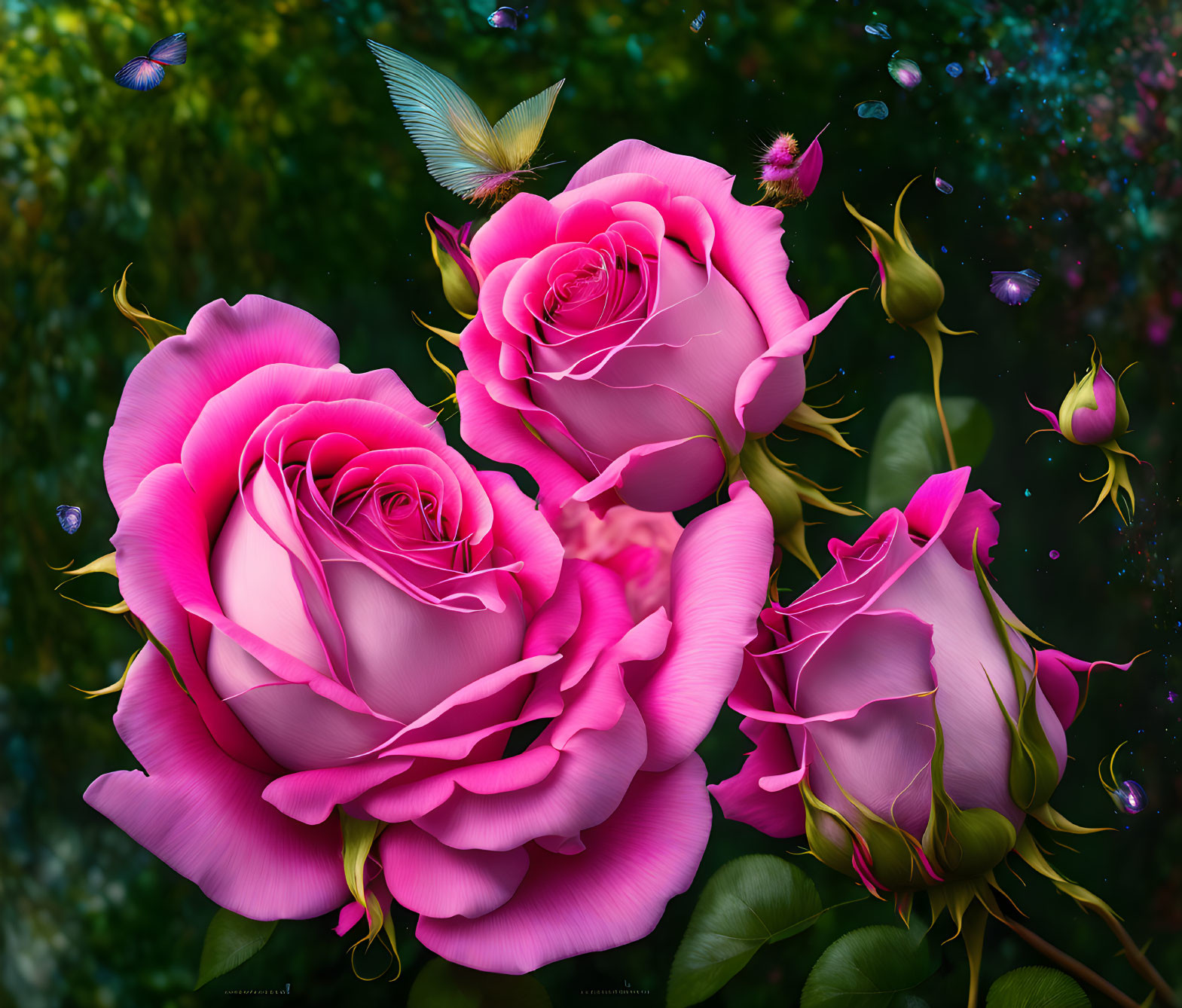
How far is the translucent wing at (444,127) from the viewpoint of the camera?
1.68 ft

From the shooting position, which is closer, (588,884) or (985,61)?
(588,884)

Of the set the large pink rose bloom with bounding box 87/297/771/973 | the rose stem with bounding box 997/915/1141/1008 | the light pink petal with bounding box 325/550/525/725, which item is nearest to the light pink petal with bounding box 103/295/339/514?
the large pink rose bloom with bounding box 87/297/771/973

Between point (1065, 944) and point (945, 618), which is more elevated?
point (945, 618)

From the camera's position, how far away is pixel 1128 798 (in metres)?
0.51

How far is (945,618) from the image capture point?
17.1 inches

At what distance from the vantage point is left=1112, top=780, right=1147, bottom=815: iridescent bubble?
50 centimetres

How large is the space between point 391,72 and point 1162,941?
2.14 feet

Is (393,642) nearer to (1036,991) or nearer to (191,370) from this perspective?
(191,370)

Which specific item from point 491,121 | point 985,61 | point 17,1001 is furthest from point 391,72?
point 17,1001

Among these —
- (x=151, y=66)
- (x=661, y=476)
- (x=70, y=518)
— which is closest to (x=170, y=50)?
(x=151, y=66)

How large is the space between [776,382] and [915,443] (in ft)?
0.37

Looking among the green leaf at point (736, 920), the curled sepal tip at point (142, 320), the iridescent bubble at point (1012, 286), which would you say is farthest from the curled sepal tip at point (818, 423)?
the curled sepal tip at point (142, 320)

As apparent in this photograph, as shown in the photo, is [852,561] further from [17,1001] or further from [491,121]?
[17,1001]

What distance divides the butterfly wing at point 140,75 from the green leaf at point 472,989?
1.67 feet
